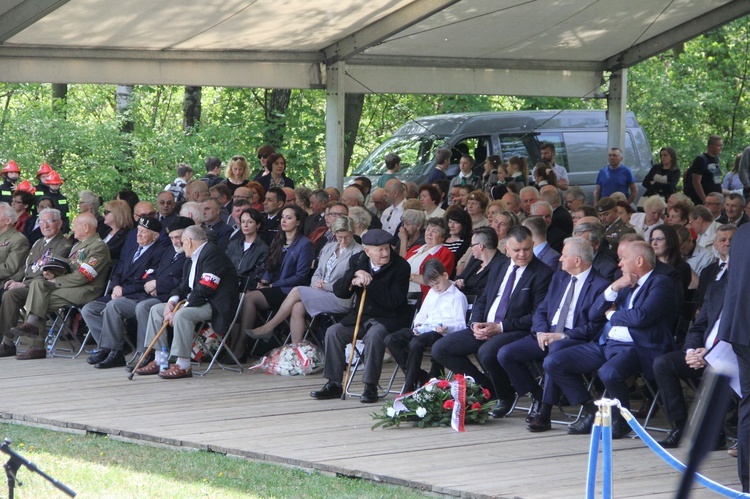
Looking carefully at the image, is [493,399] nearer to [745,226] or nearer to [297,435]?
[297,435]

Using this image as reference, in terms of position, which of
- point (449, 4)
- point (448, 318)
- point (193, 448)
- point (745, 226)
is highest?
point (449, 4)

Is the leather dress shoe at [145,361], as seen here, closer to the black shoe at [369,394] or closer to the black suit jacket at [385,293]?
the black suit jacket at [385,293]

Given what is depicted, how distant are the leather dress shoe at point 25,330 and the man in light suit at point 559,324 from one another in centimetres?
445

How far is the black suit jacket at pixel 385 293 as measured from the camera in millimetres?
7426

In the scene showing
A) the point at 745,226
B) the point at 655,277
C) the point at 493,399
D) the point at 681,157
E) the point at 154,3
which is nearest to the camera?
the point at 745,226

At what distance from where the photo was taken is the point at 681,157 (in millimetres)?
24328

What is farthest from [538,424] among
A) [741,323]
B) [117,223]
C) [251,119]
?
[251,119]

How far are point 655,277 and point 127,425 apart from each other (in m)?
3.23

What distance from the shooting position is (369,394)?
722 cm

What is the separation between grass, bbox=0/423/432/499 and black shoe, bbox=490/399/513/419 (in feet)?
5.56

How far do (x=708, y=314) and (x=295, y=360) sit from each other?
140 inches

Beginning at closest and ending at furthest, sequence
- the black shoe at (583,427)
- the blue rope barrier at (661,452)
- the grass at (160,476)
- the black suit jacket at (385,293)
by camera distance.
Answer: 1. the blue rope barrier at (661,452)
2. the grass at (160,476)
3. the black shoe at (583,427)
4. the black suit jacket at (385,293)

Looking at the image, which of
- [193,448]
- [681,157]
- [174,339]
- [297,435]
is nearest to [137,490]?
[193,448]

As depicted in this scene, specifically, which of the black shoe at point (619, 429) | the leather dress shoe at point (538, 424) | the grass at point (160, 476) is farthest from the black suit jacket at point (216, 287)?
the black shoe at point (619, 429)
